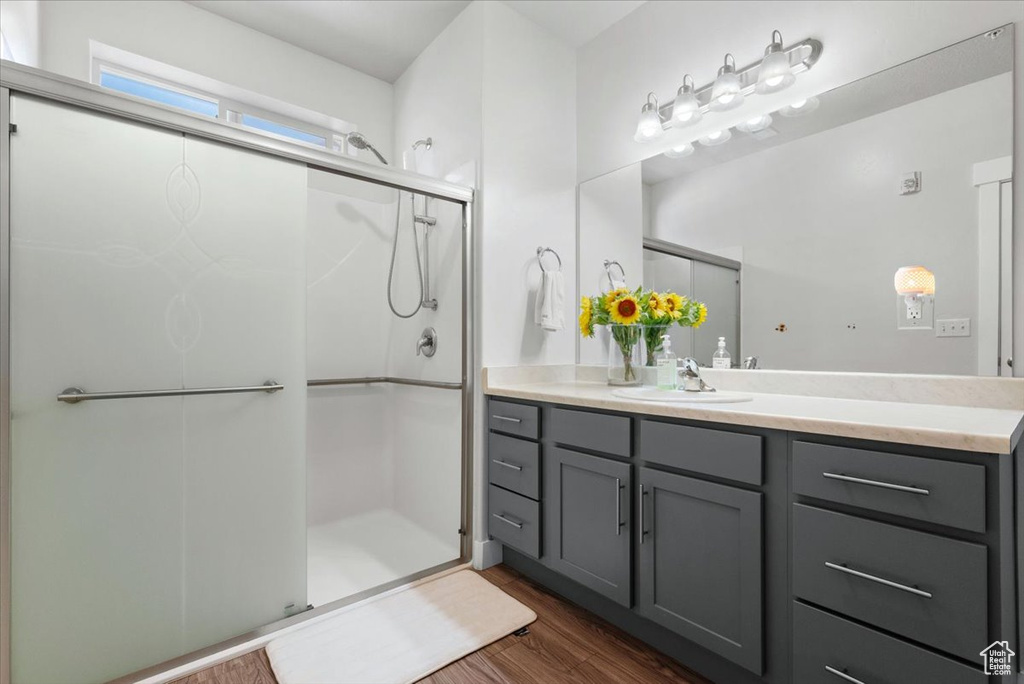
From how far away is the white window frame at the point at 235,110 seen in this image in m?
2.18

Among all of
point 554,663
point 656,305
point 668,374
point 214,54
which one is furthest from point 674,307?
point 214,54

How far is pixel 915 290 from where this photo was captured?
4.96ft

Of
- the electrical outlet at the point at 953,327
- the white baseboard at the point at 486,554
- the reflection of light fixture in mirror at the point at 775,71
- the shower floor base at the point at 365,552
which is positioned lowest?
the shower floor base at the point at 365,552

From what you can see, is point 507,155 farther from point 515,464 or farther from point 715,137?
point 515,464

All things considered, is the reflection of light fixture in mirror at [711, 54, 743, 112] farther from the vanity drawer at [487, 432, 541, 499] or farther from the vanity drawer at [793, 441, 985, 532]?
the vanity drawer at [487, 432, 541, 499]

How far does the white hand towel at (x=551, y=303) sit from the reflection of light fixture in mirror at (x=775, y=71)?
3.68 ft

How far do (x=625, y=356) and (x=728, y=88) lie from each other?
119 cm

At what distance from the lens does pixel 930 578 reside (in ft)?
3.22

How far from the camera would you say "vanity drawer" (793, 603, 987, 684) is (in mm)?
968

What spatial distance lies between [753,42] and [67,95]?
7.74 ft

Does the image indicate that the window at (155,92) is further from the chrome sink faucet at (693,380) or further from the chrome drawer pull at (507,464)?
the chrome sink faucet at (693,380)

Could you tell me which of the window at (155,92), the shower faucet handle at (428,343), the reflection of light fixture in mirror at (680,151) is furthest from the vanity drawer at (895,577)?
the window at (155,92)

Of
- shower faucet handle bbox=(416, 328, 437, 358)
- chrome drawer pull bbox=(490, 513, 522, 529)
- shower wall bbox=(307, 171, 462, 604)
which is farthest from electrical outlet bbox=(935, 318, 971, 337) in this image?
shower faucet handle bbox=(416, 328, 437, 358)

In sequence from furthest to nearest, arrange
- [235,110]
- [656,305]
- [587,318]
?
[235,110], [587,318], [656,305]
